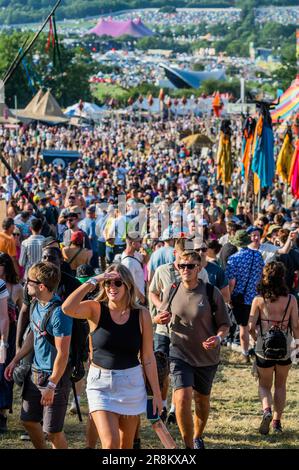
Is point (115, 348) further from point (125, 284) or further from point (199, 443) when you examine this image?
point (199, 443)

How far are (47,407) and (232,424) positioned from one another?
7.66 feet

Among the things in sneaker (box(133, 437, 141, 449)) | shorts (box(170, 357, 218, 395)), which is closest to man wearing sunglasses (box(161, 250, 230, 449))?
shorts (box(170, 357, 218, 395))

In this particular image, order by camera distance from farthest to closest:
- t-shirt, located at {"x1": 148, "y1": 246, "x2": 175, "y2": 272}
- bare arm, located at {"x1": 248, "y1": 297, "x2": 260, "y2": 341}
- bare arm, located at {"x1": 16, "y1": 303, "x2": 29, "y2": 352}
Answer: t-shirt, located at {"x1": 148, "y1": 246, "x2": 175, "y2": 272} → bare arm, located at {"x1": 248, "y1": 297, "x2": 260, "y2": 341} → bare arm, located at {"x1": 16, "y1": 303, "x2": 29, "y2": 352}

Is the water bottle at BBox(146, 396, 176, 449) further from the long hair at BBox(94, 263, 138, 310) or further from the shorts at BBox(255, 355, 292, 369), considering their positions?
the shorts at BBox(255, 355, 292, 369)

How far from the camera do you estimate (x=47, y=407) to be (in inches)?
238

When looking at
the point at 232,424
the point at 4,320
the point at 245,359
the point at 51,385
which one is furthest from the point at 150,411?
the point at 245,359

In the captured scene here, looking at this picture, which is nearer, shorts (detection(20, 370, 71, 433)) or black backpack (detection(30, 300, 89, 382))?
shorts (detection(20, 370, 71, 433))

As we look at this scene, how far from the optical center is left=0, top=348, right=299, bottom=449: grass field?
7.41 meters

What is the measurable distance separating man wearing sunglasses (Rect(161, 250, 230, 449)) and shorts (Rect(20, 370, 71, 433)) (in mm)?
928

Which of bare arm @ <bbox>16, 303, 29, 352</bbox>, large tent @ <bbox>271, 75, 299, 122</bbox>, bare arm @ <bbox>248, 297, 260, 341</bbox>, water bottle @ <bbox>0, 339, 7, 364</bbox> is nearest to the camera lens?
bare arm @ <bbox>16, 303, 29, 352</bbox>


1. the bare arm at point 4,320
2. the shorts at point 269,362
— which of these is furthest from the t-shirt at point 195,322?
the bare arm at point 4,320

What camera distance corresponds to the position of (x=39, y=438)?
20.7 feet
